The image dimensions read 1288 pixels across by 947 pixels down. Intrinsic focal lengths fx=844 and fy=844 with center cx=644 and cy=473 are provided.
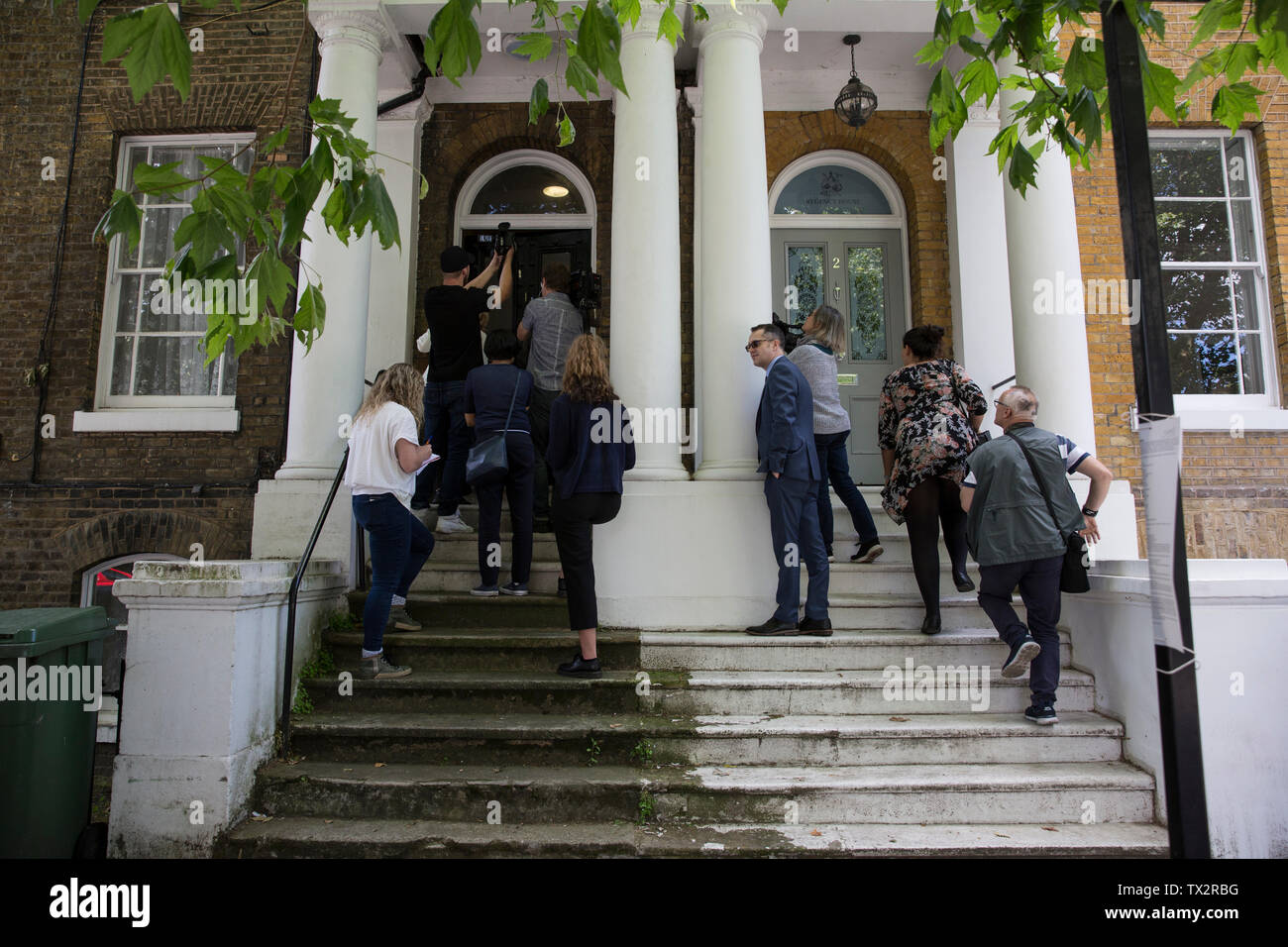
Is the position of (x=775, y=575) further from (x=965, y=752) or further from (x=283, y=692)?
(x=283, y=692)

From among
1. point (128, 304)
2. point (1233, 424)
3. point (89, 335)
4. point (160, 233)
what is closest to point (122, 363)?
point (89, 335)

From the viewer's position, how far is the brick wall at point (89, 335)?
7395mm

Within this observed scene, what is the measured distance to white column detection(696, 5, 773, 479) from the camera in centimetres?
588

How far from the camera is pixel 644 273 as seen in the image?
595cm

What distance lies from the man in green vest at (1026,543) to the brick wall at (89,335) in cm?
593

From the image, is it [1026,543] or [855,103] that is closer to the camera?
[1026,543]

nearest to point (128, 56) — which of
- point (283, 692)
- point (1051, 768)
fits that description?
point (283, 692)

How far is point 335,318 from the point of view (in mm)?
6246

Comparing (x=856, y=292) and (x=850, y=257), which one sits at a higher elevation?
(x=850, y=257)

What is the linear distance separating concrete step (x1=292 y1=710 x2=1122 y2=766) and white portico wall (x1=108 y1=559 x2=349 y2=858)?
47cm

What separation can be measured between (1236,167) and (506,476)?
7.52 metres

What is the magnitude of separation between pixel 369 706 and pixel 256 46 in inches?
258

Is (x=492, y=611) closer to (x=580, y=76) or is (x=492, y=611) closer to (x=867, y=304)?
(x=580, y=76)

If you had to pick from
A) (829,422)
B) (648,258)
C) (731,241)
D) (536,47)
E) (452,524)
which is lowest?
(452,524)
